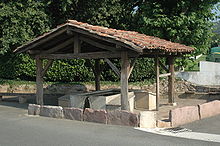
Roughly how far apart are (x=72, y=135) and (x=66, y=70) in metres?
11.8

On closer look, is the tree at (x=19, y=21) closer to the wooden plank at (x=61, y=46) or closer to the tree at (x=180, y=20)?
the wooden plank at (x=61, y=46)

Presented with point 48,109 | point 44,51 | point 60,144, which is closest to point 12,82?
point 44,51

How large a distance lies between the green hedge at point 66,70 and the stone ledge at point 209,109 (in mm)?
8630

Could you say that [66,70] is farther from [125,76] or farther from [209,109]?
[209,109]

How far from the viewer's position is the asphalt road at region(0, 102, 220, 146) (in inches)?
258

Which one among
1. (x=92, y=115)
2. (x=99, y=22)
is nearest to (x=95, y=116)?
(x=92, y=115)

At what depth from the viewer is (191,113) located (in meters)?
8.89

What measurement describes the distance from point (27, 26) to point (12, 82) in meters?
4.32

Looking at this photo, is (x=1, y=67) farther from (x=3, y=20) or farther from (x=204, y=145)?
(x=204, y=145)

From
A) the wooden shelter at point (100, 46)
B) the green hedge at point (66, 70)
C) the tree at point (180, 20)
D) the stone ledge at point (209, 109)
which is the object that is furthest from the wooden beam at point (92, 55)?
the green hedge at point (66, 70)

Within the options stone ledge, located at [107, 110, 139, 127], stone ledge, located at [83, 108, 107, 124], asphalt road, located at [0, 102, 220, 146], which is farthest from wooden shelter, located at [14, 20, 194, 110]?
asphalt road, located at [0, 102, 220, 146]

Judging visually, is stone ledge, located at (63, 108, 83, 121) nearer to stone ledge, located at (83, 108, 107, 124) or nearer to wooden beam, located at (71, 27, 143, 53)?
stone ledge, located at (83, 108, 107, 124)

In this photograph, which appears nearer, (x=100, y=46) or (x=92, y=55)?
(x=100, y=46)

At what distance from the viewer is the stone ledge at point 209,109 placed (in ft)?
30.8
